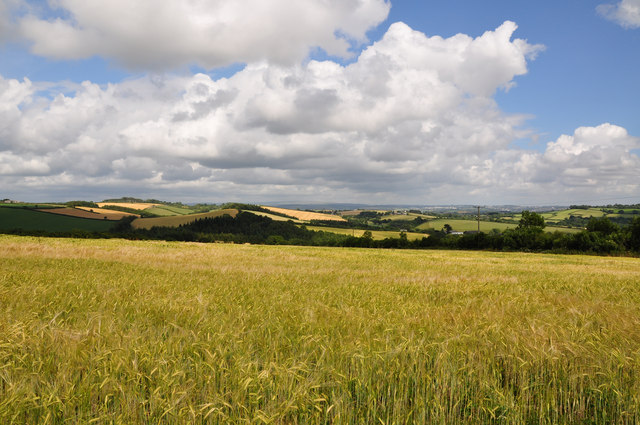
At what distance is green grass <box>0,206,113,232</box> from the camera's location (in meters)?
94.2

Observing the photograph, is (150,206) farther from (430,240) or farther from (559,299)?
(559,299)

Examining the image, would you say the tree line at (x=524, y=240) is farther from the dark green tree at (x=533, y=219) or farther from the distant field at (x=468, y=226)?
the distant field at (x=468, y=226)

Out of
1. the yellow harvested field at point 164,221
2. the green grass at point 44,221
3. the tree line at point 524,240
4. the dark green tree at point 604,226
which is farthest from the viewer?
the yellow harvested field at point 164,221

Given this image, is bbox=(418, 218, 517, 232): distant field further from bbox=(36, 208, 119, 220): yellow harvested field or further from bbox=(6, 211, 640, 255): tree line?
bbox=(36, 208, 119, 220): yellow harvested field

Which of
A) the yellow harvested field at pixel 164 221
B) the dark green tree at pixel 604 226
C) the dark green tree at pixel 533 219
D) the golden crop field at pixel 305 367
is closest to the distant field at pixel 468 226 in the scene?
the dark green tree at pixel 533 219

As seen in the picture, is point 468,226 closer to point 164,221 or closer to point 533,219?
point 533,219

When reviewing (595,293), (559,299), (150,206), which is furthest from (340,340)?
(150,206)

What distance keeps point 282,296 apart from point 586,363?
5.84 meters

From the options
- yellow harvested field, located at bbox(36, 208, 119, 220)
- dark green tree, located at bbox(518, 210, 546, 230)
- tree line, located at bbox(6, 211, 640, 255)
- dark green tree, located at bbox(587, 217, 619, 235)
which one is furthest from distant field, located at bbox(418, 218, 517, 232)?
yellow harvested field, located at bbox(36, 208, 119, 220)

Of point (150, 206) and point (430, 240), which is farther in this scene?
point (150, 206)

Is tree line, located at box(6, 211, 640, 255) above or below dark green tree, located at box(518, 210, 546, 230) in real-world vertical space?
below

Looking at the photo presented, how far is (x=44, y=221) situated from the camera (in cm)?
9888

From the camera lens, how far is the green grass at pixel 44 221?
9419cm

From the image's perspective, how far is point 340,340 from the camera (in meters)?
4.89
